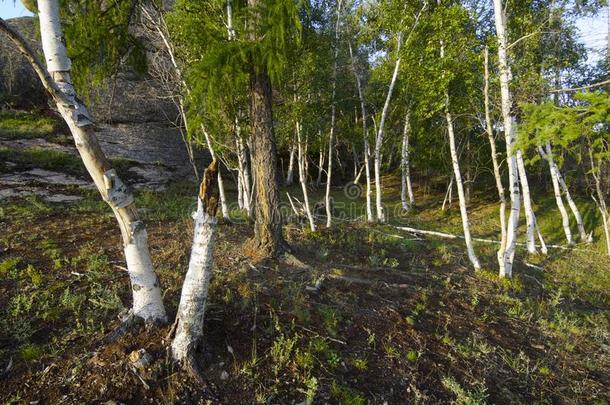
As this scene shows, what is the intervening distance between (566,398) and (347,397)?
2.98 metres

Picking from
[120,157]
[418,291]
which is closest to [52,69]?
[418,291]

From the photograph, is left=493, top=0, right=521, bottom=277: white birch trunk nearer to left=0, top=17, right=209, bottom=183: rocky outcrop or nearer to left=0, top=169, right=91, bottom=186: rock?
left=0, top=17, right=209, bottom=183: rocky outcrop

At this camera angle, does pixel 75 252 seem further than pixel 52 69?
Yes

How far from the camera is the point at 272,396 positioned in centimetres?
318

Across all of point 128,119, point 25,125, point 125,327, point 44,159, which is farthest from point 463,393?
point 128,119

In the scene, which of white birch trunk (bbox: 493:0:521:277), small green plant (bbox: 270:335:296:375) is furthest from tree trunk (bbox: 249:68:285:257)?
white birch trunk (bbox: 493:0:521:277)

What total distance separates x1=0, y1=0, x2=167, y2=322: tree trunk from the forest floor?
0.85 m

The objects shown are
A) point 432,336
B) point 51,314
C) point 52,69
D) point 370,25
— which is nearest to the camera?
point 52,69

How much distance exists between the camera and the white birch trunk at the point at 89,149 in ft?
9.58

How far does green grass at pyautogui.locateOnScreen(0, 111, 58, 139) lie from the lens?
14609 millimetres

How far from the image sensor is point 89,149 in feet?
9.83

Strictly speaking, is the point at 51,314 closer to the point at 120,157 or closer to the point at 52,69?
the point at 52,69

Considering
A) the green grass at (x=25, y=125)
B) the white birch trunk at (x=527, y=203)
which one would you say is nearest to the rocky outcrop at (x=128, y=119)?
the green grass at (x=25, y=125)

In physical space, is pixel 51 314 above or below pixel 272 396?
above
